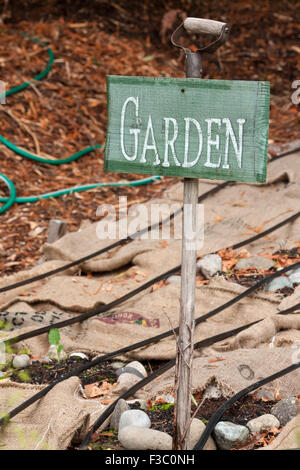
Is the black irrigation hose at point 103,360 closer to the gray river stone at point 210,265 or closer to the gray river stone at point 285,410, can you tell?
the gray river stone at point 285,410

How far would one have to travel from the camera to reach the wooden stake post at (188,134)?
187 cm

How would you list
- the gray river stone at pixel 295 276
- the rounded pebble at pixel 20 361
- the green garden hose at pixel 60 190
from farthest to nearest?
the green garden hose at pixel 60 190 → the gray river stone at pixel 295 276 → the rounded pebble at pixel 20 361

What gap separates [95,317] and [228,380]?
3.55 ft

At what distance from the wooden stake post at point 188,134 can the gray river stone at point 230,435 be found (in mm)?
217

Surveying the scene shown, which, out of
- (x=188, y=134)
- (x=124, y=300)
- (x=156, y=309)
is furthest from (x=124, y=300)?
(x=188, y=134)

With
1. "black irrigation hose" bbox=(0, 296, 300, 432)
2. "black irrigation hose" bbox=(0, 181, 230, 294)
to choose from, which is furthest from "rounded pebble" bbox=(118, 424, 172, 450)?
"black irrigation hose" bbox=(0, 181, 230, 294)

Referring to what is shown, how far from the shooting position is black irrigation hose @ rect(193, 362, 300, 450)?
6.91 ft

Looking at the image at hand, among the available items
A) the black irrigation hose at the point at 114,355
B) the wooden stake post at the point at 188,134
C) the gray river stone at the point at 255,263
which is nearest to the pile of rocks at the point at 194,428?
the wooden stake post at the point at 188,134

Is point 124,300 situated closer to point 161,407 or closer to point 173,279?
point 173,279

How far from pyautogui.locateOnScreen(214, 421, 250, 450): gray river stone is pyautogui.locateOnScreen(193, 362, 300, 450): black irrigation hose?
0.03 metres

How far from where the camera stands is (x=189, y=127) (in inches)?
74.9

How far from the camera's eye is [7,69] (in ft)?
21.6

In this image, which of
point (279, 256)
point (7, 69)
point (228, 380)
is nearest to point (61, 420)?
point (228, 380)

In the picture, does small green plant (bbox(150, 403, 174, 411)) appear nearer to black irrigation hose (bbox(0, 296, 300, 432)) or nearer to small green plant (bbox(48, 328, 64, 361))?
black irrigation hose (bbox(0, 296, 300, 432))
